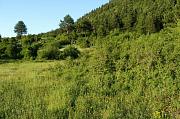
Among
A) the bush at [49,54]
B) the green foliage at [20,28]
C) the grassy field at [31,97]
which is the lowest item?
the grassy field at [31,97]

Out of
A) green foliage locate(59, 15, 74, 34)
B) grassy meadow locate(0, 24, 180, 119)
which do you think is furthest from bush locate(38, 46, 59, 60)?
green foliage locate(59, 15, 74, 34)

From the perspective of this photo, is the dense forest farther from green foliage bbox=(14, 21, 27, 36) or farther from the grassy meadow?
green foliage bbox=(14, 21, 27, 36)

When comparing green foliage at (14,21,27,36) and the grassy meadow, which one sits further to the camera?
green foliage at (14,21,27,36)

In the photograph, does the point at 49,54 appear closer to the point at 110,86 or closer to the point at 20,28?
the point at 110,86

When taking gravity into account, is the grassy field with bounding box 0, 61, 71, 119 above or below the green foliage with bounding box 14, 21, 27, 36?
below

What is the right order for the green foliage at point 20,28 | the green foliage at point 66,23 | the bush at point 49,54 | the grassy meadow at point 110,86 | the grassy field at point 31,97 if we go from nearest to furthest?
the grassy meadow at point 110,86 → the grassy field at point 31,97 → the bush at point 49,54 → the green foliage at point 66,23 → the green foliage at point 20,28

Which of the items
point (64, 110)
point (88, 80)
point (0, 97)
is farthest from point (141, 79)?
point (0, 97)

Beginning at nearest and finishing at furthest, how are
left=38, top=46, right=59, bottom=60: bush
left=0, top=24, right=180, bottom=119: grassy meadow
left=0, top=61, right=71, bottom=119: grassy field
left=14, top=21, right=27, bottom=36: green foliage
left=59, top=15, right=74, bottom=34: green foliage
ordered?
left=0, top=24, right=180, bottom=119: grassy meadow → left=0, top=61, right=71, bottom=119: grassy field → left=38, top=46, right=59, bottom=60: bush → left=59, top=15, right=74, bottom=34: green foliage → left=14, top=21, right=27, bottom=36: green foliage

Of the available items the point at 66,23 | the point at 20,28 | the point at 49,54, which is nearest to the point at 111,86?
the point at 49,54

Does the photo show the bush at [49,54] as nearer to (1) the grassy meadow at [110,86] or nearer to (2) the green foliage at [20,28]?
(1) the grassy meadow at [110,86]

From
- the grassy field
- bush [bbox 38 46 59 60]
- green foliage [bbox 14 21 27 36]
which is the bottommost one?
the grassy field

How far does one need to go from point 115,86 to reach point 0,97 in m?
4.07

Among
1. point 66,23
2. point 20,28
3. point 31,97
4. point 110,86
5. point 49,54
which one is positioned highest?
point 66,23

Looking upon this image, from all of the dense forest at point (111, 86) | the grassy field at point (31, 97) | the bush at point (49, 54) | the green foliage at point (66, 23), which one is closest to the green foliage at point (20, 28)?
the green foliage at point (66, 23)
